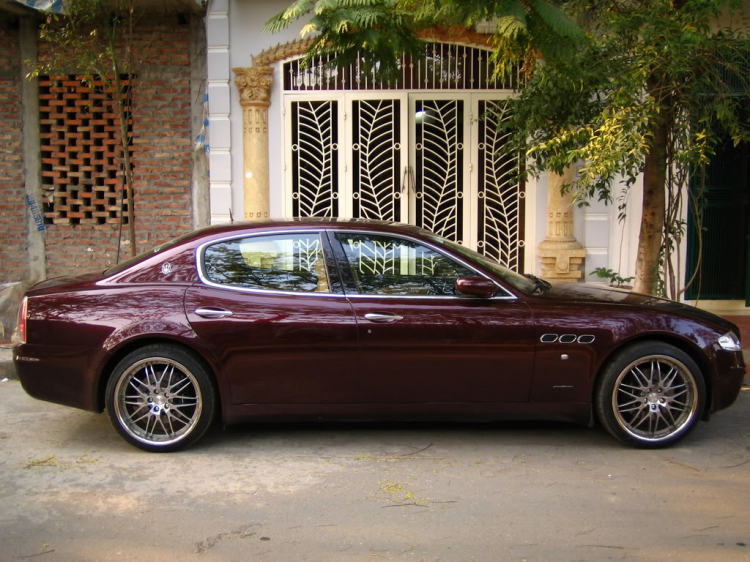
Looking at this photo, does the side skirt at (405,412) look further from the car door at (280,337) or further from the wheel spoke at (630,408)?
the wheel spoke at (630,408)

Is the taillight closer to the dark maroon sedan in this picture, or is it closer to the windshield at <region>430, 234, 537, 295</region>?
the dark maroon sedan

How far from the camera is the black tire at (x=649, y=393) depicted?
523 cm

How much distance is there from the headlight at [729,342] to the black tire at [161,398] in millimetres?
3328

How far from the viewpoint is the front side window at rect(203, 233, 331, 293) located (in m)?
5.33

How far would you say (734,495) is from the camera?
4.59 meters

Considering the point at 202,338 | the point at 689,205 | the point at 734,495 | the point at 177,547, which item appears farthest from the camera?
the point at 689,205

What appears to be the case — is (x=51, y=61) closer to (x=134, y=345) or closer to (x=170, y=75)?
(x=170, y=75)

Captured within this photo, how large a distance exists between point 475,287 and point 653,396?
1364 millimetres

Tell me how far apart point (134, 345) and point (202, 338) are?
463 millimetres

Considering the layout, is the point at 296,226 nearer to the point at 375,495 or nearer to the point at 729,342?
the point at 375,495

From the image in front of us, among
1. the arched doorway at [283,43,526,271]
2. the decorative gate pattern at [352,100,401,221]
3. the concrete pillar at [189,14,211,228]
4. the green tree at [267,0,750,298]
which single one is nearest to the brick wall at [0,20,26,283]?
the concrete pillar at [189,14,211,228]

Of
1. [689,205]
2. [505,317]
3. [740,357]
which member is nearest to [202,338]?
[505,317]

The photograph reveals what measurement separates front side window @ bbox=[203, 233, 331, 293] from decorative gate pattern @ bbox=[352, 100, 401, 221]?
470 cm

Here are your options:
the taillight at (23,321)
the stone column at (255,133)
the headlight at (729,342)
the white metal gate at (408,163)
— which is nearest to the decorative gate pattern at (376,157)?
the white metal gate at (408,163)
